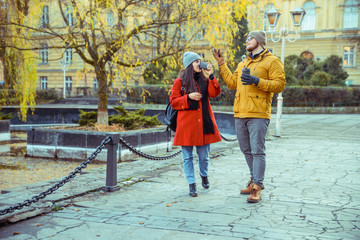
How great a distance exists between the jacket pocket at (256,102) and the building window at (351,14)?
1678 inches

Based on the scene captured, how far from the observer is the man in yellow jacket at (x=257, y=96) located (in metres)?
5.30

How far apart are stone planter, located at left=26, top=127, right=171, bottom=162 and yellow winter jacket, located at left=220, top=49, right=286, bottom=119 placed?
459cm

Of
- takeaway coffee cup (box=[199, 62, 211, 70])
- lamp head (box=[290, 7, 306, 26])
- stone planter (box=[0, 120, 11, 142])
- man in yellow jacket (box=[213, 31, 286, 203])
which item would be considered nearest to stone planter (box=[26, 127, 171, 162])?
stone planter (box=[0, 120, 11, 142])

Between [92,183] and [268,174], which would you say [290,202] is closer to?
[268,174]

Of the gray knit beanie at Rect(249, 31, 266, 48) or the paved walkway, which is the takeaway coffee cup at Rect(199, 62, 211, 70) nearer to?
the gray knit beanie at Rect(249, 31, 266, 48)

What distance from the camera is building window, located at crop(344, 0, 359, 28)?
142 feet

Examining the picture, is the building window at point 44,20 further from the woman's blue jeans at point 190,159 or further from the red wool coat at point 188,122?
the woman's blue jeans at point 190,159

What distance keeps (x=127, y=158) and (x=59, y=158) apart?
5.73 feet

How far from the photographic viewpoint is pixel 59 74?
1829 inches

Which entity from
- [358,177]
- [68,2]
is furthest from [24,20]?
[358,177]

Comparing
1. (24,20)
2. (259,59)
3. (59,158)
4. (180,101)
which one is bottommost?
(59,158)

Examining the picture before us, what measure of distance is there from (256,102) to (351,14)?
43040 millimetres

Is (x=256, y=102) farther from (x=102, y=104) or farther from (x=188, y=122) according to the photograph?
(x=102, y=104)

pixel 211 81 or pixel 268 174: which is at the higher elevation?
pixel 211 81
